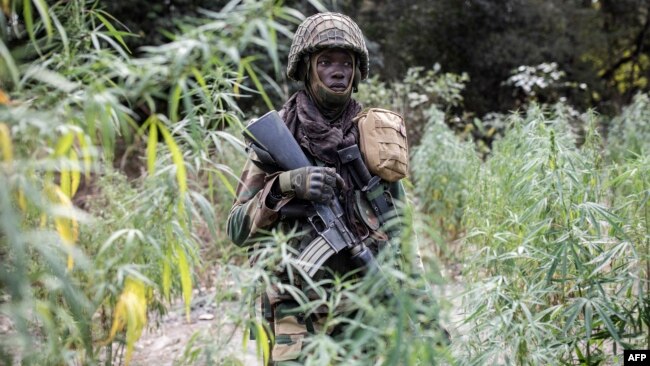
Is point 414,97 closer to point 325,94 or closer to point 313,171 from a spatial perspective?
point 325,94

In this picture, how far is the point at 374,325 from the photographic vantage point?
2.05 metres

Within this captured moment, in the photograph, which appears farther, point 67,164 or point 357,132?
point 357,132

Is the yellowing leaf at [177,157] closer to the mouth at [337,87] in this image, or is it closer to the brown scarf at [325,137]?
the brown scarf at [325,137]

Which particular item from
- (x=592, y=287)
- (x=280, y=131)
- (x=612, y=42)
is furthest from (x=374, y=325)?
(x=612, y=42)

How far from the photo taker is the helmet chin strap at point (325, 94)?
3.03 meters

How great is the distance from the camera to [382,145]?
3.01m

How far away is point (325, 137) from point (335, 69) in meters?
0.29

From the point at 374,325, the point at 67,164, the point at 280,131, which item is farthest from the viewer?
the point at 280,131

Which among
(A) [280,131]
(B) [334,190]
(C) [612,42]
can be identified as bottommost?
(C) [612,42]

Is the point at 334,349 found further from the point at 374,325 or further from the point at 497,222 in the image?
the point at 497,222

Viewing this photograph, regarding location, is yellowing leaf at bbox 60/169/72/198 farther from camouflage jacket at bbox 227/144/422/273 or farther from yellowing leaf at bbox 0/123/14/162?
camouflage jacket at bbox 227/144/422/273

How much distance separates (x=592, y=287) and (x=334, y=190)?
1.16 m

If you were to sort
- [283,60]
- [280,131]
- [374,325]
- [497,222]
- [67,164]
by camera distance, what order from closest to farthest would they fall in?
[67,164]
[374,325]
[280,131]
[497,222]
[283,60]

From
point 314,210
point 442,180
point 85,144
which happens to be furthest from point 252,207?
point 442,180
